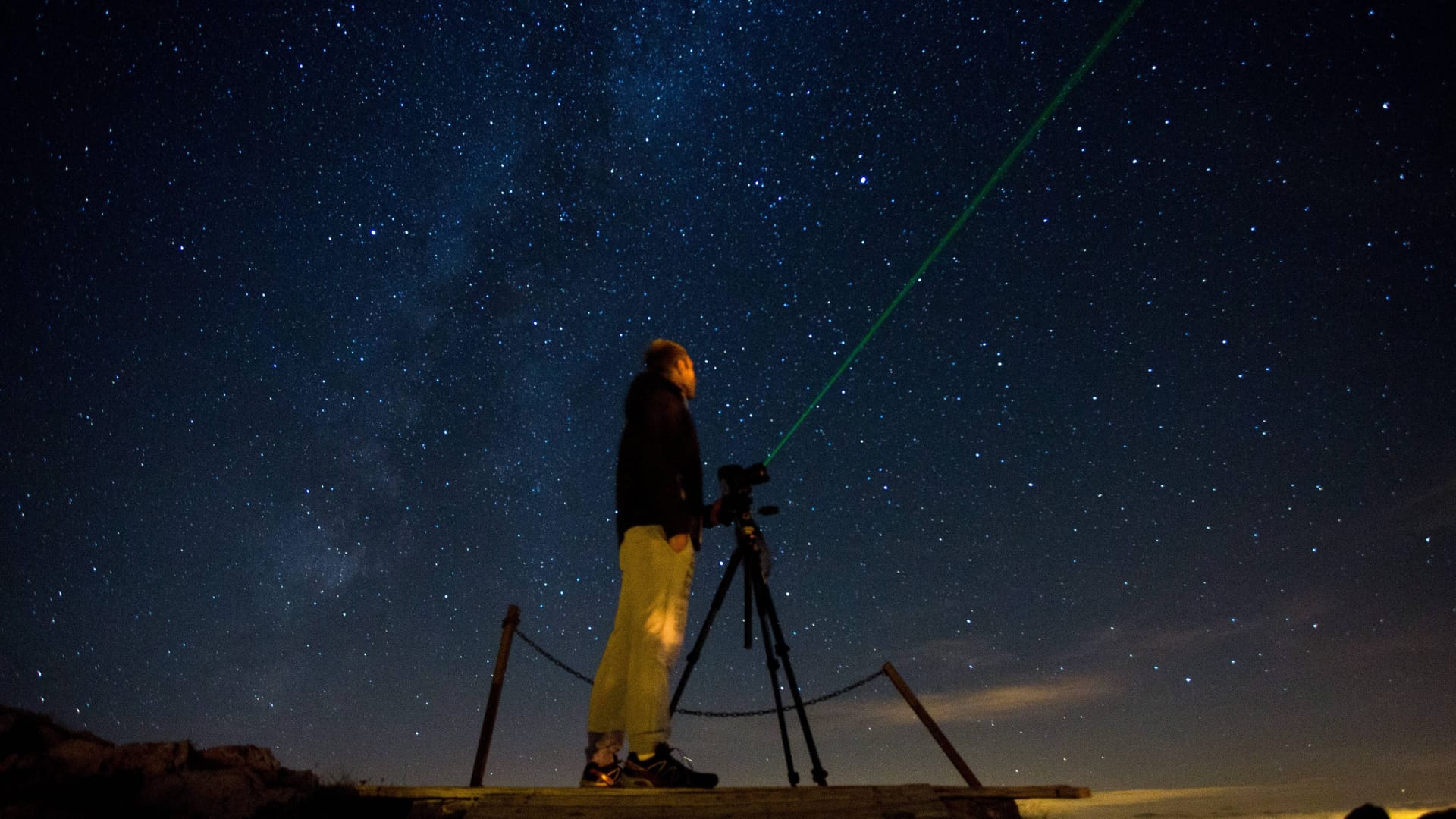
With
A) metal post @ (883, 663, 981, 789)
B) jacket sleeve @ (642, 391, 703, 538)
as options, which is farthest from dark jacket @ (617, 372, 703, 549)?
metal post @ (883, 663, 981, 789)

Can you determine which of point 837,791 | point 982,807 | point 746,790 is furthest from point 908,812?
point 982,807

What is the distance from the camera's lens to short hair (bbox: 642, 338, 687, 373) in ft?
14.1

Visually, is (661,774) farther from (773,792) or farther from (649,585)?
(649,585)

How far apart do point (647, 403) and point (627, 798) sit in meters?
1.89

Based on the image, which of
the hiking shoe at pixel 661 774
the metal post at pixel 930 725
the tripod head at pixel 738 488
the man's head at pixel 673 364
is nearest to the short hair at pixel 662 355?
the man's head at pixel 673 364

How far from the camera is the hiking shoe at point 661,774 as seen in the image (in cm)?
340

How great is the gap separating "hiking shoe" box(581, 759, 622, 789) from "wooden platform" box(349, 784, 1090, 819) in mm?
161

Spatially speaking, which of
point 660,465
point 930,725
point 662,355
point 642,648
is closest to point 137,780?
point 642,648

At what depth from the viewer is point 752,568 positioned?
16.5 feet

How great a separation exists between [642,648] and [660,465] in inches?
35.5

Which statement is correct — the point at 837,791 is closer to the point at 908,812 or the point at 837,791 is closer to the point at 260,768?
the point at 908,812

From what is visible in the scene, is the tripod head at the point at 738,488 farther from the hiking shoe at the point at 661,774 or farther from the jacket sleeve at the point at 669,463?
the hiking shoe at the point at 661,774

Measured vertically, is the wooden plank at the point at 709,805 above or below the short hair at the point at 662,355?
below

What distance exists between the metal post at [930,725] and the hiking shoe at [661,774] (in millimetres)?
3298
